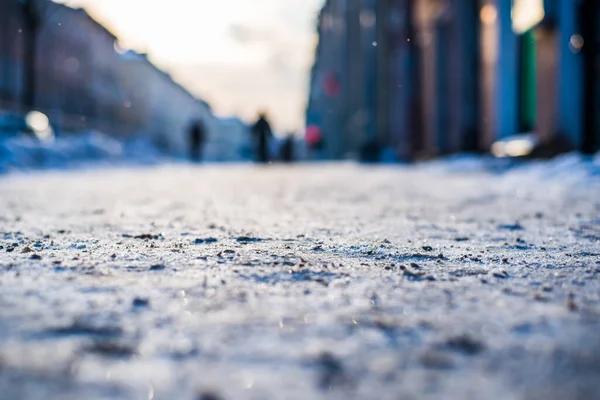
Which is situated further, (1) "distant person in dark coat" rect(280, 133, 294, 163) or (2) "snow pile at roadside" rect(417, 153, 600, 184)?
(1) "distant person in dark coat" rect(280, 133, 294, 163)

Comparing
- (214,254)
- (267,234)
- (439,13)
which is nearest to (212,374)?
(214,254)

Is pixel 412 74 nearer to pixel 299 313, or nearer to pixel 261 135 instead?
pixel 261 135

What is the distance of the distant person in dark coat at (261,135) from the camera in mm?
21188

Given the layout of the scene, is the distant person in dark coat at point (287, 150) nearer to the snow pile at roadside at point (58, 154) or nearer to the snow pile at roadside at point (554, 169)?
the snow pile at roadside at point (58, 154)

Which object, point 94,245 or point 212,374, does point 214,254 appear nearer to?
point 94,245

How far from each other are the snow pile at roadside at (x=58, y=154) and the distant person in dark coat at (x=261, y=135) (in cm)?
408

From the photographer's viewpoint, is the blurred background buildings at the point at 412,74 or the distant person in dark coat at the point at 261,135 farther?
the distant person in dark coat at the point at 261,135

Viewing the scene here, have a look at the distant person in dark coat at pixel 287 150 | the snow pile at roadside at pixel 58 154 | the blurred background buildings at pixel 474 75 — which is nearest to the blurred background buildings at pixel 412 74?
the blurred background buildings at pixel 474 75

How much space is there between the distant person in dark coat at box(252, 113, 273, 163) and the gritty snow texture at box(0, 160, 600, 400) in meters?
18.3

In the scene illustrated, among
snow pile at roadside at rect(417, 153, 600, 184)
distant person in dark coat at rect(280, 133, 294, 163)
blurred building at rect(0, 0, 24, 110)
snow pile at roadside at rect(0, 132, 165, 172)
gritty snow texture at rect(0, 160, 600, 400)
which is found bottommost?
gritty snow texture at rect(0, 160, 600, 400)

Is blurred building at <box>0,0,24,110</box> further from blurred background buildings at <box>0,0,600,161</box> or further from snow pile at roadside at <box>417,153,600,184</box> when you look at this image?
snow pile at roadside at <box>417,153,600,184</box>

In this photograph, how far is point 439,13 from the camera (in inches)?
625

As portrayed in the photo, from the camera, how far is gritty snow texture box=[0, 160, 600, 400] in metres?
0.98

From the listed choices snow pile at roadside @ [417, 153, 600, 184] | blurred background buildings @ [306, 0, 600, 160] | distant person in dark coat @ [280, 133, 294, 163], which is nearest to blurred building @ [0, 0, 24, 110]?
distant person in dark coat @ [280, 133, 294, 163]
